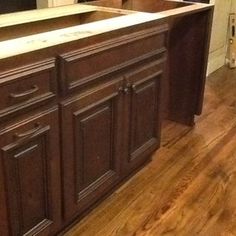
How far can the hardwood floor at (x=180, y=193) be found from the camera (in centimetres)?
190

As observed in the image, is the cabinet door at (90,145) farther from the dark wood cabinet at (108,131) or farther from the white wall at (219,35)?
the white wall at (219,35)

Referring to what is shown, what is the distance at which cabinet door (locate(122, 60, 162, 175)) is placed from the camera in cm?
194

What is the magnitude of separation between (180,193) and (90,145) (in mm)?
696

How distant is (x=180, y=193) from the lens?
217 centimetres

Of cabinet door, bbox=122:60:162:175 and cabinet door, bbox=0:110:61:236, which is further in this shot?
cabinet door, bbox=122:60:162:175

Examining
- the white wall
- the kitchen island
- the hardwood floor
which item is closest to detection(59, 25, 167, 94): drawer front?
the kitchen island

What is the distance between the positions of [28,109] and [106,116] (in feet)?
1.64

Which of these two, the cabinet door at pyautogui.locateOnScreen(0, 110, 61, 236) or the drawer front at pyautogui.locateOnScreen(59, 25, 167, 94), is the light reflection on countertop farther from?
the cabinet door at pyautogui.locateOnScreen(0, 110, 61, 236)

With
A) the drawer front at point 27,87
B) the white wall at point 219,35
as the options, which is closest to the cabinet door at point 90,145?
the drawer front at point 27,87

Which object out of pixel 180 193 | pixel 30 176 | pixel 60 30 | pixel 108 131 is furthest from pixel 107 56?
pixel 180 193

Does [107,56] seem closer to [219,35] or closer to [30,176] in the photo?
[30,176]

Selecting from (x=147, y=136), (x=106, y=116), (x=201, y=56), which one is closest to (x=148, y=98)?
(x=147, y=136)

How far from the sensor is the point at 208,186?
7.36ft

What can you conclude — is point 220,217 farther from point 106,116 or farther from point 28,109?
point 28,109
